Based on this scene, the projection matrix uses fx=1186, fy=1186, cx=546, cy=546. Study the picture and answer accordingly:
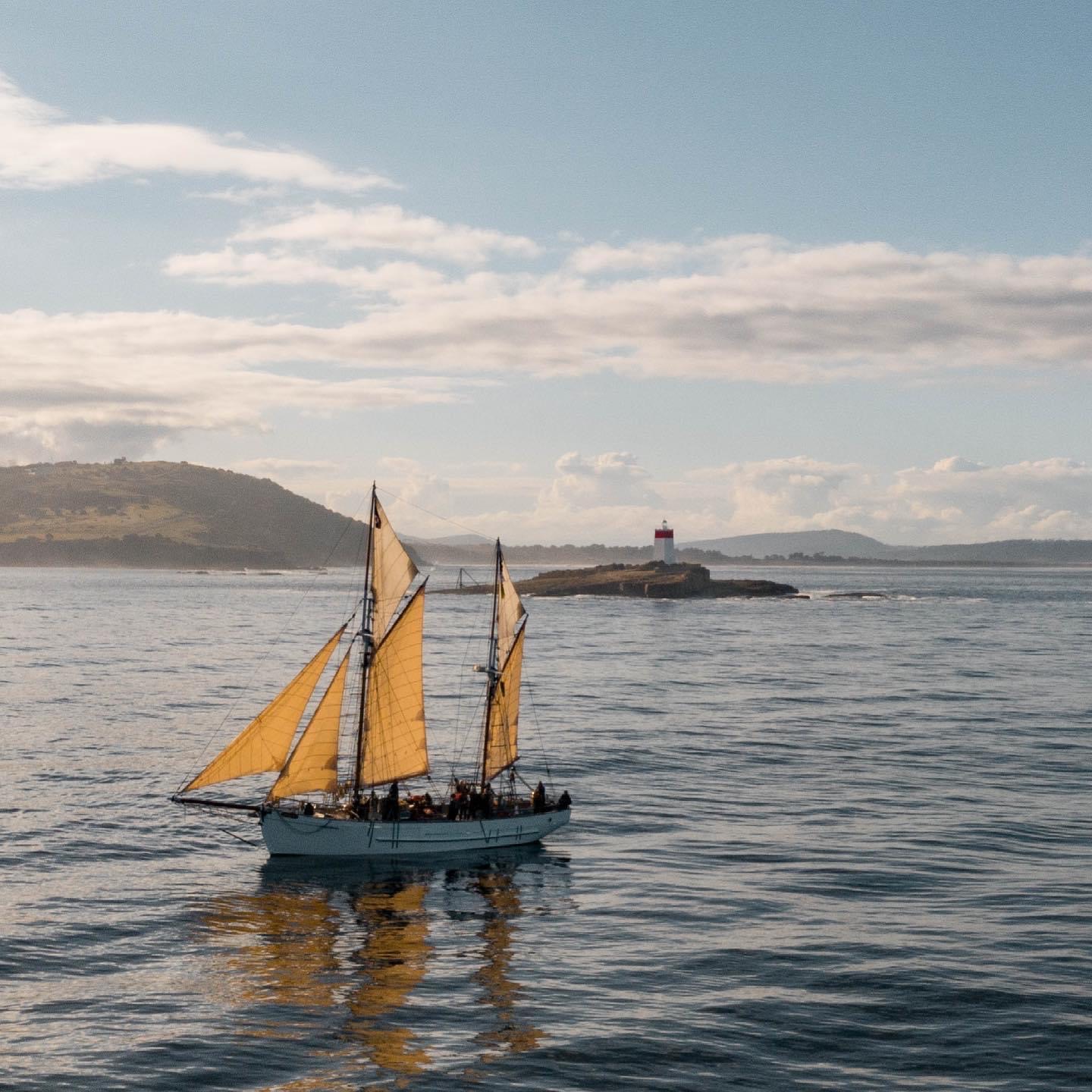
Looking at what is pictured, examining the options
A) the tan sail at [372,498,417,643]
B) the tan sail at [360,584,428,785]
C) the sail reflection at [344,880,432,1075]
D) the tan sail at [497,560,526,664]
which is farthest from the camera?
the tan sail at [497,560,526,664]

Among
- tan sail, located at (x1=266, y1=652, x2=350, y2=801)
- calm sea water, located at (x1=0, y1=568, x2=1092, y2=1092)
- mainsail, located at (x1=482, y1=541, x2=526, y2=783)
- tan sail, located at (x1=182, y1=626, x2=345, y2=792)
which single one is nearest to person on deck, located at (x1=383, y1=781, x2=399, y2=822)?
calm sea water, located at (x1=0, y1=568, x2=1092, y2=1092)

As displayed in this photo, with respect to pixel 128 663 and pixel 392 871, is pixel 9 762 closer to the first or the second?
pixel 392 871

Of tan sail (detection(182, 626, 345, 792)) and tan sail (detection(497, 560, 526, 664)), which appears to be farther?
tan sail (detection(497, 560, 526, 664))

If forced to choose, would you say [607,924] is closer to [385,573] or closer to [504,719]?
[504,719]

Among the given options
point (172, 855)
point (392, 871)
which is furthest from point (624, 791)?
point (172, 855)

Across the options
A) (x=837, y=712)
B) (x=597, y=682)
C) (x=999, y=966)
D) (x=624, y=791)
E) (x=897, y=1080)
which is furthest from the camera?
(x=597, y=682)

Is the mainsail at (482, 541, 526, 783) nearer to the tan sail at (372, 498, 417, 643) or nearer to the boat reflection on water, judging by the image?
the tan sail at (372, 498, 417, 643)

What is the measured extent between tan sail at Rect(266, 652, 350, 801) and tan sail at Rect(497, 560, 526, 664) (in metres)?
6.87

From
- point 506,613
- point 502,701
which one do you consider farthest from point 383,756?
point 506,613

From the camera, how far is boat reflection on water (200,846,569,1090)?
2638 cm

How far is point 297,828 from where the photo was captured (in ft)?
140

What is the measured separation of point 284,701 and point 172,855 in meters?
7.09

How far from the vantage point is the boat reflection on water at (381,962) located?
86.5ft

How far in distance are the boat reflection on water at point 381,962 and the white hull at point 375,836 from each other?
613mm
